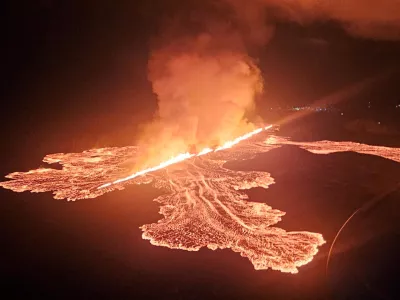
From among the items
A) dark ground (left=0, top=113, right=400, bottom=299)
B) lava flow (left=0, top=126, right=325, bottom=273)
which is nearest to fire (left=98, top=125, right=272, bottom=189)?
lava flow (left=0, top=126, right=325, bottom=273)

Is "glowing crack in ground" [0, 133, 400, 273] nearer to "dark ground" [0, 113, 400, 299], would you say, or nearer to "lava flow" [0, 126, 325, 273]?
"lava flow" [0, 126, 325, 273]

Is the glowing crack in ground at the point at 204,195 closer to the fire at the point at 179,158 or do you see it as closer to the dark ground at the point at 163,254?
the fire at the point at 179,158

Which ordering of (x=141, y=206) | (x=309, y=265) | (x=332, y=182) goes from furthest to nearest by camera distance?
(x=332, y=182)
(x=141, y=206)
(x=309, y=265)

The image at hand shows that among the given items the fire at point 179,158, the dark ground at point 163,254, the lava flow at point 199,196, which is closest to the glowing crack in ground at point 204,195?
the lava flow at point 199,196

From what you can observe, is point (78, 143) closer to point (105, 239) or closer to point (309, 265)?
point (105, 239)

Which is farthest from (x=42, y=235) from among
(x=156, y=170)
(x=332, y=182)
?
(x=332, y=182)

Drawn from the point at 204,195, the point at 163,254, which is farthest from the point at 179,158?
the point at 163,254

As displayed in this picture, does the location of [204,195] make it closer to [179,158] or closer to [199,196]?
[199,196]
